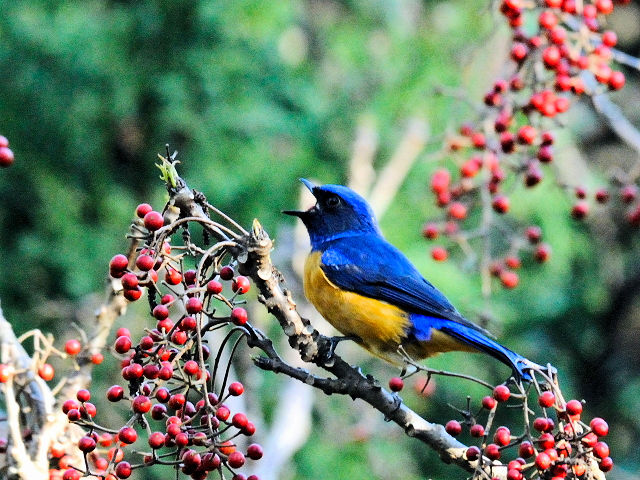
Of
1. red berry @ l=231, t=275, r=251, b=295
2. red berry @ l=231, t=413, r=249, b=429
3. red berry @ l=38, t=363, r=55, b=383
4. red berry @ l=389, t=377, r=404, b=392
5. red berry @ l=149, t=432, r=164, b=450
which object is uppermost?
red berry @ l=231, t=275, r=251, b=295

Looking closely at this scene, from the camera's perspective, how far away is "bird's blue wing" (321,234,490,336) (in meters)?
3.77

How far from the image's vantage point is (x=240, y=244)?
239 centimetres

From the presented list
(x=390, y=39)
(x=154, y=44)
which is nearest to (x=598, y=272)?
(x=390, y=39)

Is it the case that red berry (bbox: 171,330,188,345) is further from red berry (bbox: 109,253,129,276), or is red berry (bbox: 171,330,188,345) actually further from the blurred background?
the blurred background

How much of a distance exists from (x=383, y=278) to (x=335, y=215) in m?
0.51

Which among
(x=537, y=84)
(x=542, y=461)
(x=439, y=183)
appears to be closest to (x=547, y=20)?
(x=537, y=84)

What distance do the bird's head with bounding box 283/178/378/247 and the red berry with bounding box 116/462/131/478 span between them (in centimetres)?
206

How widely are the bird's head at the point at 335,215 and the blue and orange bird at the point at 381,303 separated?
1.5 inches

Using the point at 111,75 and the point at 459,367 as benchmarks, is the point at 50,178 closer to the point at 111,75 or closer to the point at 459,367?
the point at 111,75

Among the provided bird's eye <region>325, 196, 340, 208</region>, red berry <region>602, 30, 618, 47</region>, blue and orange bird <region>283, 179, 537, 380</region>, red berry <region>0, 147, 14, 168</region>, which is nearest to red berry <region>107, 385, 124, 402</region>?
red berry <region>0, 147, 14, 168</region>

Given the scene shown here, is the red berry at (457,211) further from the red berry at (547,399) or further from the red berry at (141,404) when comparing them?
the red berry at (141,404)

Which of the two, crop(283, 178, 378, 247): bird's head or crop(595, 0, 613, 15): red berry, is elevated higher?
crop(595, 0, 613, 15): red berry

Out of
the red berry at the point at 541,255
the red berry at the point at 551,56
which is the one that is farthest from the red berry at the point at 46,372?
the red berry at the point at 541,255

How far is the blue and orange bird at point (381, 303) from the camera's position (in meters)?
3.65
